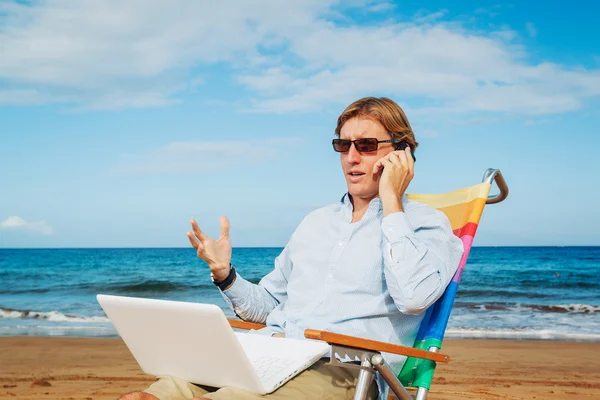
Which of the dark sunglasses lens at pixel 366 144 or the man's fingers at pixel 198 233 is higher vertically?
the dark sunglasses lens at pixel 366 144

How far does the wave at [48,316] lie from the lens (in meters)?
11.4

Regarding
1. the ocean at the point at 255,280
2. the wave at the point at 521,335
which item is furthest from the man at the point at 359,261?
the ocean at the point at 255,280

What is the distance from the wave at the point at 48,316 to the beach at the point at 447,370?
8.68 ft

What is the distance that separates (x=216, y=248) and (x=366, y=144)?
2.42ft

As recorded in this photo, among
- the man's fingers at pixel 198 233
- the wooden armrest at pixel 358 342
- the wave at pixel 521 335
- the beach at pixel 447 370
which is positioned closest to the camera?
the wooden armrest at pixel 358 342

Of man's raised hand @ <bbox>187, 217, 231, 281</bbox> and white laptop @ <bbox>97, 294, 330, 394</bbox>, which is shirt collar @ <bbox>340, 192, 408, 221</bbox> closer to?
man's raised hand @ <bbox>187, 217, 231, 281</bbox>

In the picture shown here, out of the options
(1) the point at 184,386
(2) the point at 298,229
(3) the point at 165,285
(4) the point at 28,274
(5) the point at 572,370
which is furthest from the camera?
(4) the point at 28,274

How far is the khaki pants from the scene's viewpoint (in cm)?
211

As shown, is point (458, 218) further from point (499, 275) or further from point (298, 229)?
point (499, 275)

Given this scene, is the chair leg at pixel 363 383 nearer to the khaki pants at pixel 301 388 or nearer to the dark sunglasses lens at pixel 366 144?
the khaki pants at pixel 301 388

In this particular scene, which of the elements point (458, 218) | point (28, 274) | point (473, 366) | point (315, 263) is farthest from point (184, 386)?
point (28, 274)

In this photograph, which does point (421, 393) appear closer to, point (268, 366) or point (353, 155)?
point (268, 366)

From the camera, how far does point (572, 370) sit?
6824 mm

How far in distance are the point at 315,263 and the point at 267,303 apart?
37 centimetres
